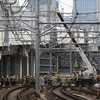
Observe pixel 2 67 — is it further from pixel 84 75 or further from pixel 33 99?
pixel 33 99

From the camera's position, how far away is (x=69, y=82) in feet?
119

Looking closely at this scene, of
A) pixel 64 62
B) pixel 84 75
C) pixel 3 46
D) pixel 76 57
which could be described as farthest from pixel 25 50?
pixel 64 62

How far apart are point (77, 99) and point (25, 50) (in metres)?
28.2

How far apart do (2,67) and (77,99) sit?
3302 centimetres

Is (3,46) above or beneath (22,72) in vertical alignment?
above

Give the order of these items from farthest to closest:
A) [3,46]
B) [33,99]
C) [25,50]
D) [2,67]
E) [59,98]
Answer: [2,67], [25,50], [3,46], [59,98], [33,99]

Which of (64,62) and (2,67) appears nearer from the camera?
(2,67)

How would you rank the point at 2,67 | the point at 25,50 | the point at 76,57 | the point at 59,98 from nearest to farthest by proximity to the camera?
the point at 59,98
the point at 25,50
the point at 2,67
the point at 76,57

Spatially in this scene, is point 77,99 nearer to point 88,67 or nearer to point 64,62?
point 88,67

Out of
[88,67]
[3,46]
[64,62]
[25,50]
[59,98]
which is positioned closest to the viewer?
[59,98]

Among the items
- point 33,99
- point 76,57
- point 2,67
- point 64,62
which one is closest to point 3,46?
point 2,67

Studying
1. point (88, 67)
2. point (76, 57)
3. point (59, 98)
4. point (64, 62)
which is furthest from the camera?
point (64, 62)

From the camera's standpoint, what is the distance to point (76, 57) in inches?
2574

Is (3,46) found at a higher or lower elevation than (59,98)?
higher
